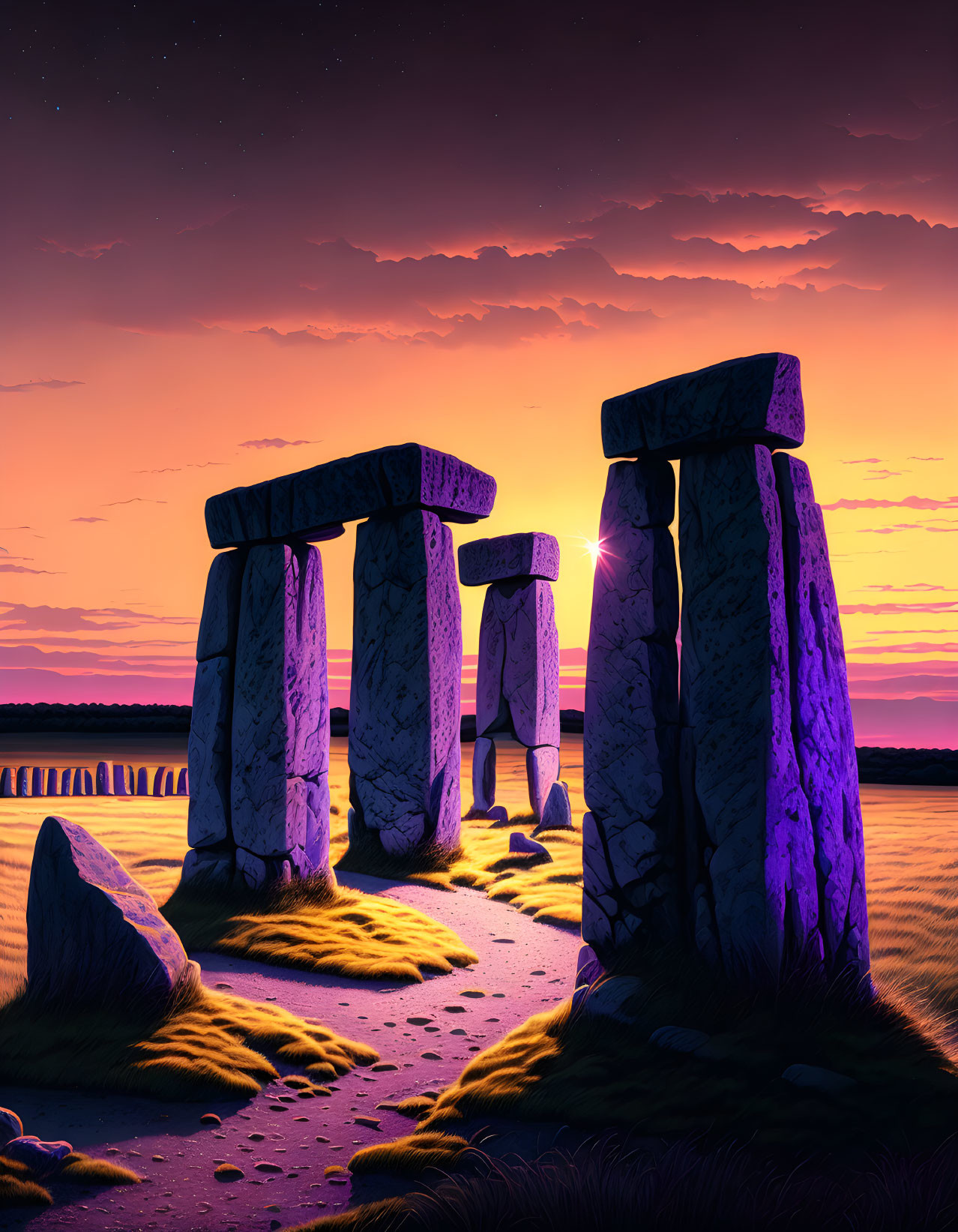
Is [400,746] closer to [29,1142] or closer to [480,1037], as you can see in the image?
[480,1037]

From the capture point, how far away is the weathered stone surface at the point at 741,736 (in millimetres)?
4875

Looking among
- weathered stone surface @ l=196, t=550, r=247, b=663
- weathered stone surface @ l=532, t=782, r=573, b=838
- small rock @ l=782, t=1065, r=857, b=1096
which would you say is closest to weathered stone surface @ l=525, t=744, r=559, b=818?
weathered stone surface @ l=532, t=782, r=573, b=838

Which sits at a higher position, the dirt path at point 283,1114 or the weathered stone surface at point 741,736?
the weathered stone surface at point 741,736

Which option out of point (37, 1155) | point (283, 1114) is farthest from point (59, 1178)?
point (283, 1114)

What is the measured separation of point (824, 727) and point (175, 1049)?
12.8ft

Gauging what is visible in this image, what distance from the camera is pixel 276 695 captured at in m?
8.29

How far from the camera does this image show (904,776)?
1518cm

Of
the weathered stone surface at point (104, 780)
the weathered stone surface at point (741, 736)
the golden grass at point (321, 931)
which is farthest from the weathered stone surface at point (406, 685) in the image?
the weathered stone surface at point (104, 780)

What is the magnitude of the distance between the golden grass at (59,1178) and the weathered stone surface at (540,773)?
9.03 m

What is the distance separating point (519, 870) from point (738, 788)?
4919 millimetres

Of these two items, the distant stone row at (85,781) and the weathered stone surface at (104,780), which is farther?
the weathered stone surface at (104,780)

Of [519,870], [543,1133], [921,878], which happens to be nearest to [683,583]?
[543,1133]

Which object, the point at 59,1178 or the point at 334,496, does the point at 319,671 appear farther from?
the point at 59,1178

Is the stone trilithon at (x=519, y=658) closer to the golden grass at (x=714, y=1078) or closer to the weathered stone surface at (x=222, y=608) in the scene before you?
the weathered stone surface at (x=222, y=608)
